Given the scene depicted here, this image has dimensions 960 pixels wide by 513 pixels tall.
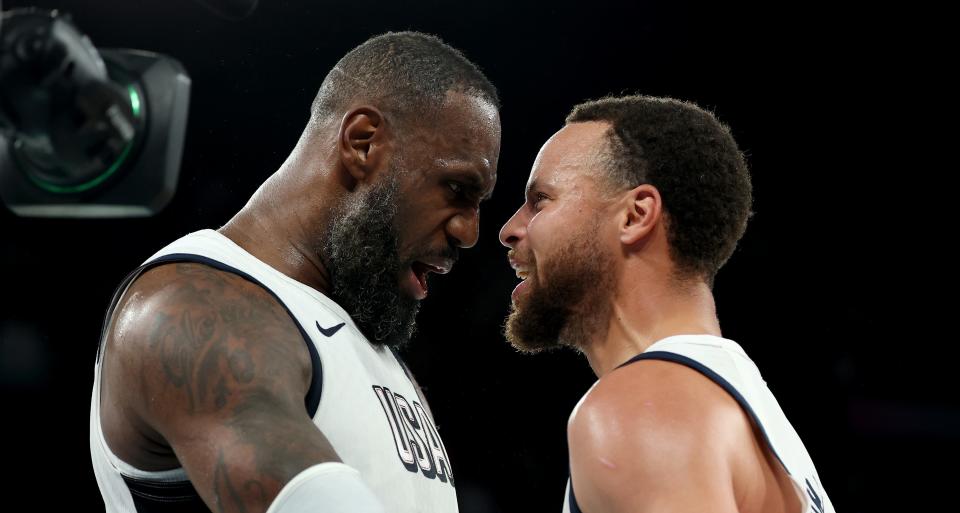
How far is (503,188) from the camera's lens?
4.18 m

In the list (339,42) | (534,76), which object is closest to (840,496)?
(534,76)

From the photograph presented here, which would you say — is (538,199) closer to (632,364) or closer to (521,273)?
(521,273)

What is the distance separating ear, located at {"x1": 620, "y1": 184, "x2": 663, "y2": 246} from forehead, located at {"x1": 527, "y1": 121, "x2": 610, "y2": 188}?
0.31ft

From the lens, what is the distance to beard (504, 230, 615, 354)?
5.52ft

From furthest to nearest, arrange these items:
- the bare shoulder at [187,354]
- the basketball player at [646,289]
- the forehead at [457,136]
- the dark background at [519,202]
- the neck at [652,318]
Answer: the dark background at [519,202] < the forehead at [457,136] < the neck at [652,318] < the basketball player at [646,289] < the bare shoulder at [187,354]

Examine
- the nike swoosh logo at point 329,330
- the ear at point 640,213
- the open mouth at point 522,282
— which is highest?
the ear at point 640,213

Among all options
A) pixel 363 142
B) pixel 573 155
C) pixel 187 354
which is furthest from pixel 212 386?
pixel 573 155

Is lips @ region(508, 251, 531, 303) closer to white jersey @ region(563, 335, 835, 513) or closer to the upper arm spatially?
white jersey @ region(563, 335, 835, 513)

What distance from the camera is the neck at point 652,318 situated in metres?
1.59

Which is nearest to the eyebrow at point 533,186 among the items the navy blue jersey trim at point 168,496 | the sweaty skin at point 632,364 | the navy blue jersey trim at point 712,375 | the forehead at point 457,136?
the sweaty skin at point 632,364

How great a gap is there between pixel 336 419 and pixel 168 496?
258mm

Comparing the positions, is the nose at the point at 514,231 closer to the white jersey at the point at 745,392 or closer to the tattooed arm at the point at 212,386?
the white jersey at the point at 745,392

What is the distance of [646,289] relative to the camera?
1643 millimetres

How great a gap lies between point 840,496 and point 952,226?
1.33 metres
